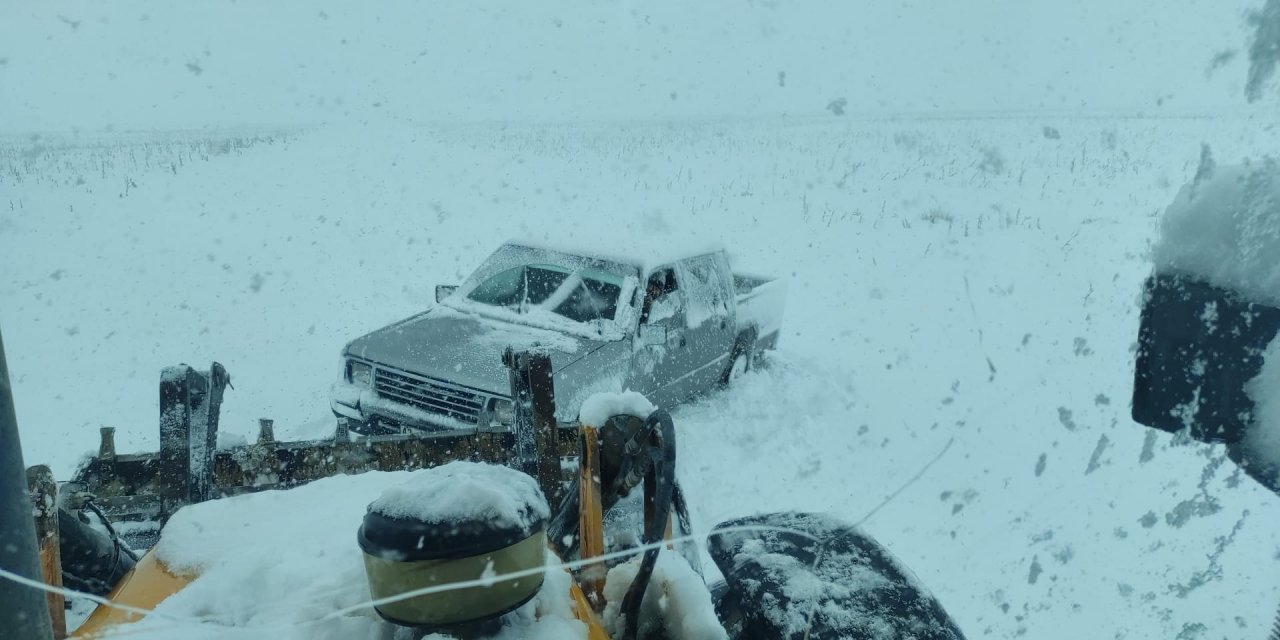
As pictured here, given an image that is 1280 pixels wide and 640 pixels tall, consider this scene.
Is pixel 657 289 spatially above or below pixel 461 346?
above

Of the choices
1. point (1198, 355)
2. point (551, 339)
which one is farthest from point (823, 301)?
point (1198, 355)

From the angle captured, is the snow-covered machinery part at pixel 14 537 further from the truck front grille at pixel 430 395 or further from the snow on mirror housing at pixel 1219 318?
the truck front grille at pixel 430 395

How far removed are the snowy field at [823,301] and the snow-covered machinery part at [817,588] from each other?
2508mm

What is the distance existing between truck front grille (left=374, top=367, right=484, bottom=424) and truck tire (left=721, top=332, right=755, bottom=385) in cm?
311

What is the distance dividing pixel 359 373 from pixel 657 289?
2461 millimetres

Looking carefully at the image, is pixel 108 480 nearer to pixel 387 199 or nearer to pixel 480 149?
pixel 387 199

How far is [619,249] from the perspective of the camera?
6832mm

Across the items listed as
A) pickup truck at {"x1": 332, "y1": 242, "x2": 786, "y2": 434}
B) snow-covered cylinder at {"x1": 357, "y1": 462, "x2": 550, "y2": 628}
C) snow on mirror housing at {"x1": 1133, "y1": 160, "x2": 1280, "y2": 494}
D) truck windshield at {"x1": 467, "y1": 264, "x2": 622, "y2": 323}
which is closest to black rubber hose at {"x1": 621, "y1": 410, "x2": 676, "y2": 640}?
snow-covered cylinder at {"x1": 357, "y1": 462, "x2": 550, "y2": 628}

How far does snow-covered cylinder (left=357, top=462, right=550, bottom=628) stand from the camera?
4.23 feet

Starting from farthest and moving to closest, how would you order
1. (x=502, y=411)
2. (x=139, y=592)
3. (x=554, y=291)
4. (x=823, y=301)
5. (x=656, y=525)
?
(x=823, y=301) < (x=554, y=291) < (x=502, y=411) < (x=139, y=592) < (x=656, y=525)

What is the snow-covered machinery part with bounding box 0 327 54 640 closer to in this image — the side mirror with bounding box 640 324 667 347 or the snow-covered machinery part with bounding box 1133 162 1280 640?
the snow-covered machinery part with bounding box 1133 162 1280 640

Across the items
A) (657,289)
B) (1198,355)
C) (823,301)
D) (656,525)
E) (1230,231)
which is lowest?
(823,301)

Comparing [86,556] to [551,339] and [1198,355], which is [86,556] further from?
[551,339]

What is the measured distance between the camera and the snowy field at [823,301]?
17.3 ft
